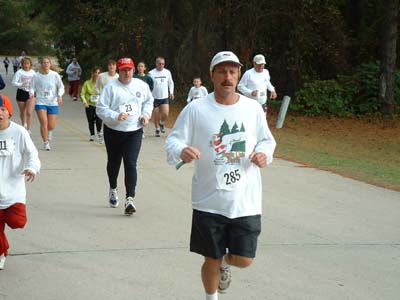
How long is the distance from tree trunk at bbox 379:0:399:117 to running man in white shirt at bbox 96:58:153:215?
18.2 meters

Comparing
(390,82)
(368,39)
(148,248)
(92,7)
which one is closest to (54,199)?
(148,248)

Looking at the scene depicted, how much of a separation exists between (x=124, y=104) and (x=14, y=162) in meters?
2.88

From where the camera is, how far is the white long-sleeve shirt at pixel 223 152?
490 centimetres

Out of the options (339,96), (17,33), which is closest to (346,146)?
(339,96)

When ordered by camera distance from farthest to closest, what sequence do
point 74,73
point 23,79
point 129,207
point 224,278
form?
1. point 74,73
2. point 23,79
3. point 129,207
4. point 224,278

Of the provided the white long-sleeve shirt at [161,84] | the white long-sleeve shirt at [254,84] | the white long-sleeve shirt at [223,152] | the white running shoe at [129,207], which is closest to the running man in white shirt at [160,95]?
the white long-sleeve shirt at [161,84]

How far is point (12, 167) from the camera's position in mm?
6137

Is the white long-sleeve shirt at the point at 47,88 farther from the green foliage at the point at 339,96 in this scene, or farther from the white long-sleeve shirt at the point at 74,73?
the white long-sleeve shirt at the point at 74,73

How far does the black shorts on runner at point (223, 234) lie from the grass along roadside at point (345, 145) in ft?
22.2

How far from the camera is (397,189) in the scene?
11109mm

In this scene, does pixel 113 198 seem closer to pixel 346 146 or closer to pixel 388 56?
pixel 346 146

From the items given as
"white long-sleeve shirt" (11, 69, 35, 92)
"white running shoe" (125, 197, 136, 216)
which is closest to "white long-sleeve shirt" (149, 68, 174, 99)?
→ "white long-sleeve shirt" (11, 69, 35, 92)

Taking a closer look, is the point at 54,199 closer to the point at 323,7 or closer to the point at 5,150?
the point at 5,150

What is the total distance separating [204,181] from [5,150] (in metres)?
2.05
